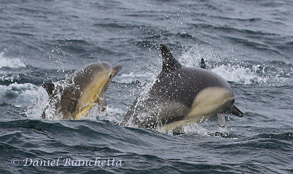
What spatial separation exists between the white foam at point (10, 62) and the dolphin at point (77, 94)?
7.87 meters

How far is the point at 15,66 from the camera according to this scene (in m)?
18.1

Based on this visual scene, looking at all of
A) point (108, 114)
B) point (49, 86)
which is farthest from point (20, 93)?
point (49, 86)

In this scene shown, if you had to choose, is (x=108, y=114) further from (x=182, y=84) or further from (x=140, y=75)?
(x=140, y=75)

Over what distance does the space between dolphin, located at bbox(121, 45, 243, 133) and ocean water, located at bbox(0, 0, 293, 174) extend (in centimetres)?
31

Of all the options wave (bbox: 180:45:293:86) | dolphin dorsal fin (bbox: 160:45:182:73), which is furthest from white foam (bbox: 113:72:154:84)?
dolphin dorsal fin (bbox: 160:45:182:73)

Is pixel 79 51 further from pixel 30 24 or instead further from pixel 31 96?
pixel 31 96

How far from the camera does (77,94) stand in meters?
10.4

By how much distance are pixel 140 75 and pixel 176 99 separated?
7.63m

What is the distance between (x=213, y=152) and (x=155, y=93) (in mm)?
1742

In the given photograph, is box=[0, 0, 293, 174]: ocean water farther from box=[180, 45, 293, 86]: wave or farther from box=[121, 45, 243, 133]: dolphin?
box=[121, 45, 243, 133]: dolphin

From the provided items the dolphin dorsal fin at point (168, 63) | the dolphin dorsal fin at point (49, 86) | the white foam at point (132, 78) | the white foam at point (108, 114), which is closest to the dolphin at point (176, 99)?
the dolphin dorsal fin at point (168, 63)

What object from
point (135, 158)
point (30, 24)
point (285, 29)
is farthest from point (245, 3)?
point (135, 158)

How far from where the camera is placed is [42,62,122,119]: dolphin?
1035cm

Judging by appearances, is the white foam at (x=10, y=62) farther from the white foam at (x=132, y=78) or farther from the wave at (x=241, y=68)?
the wave at (x=241, y=68)
